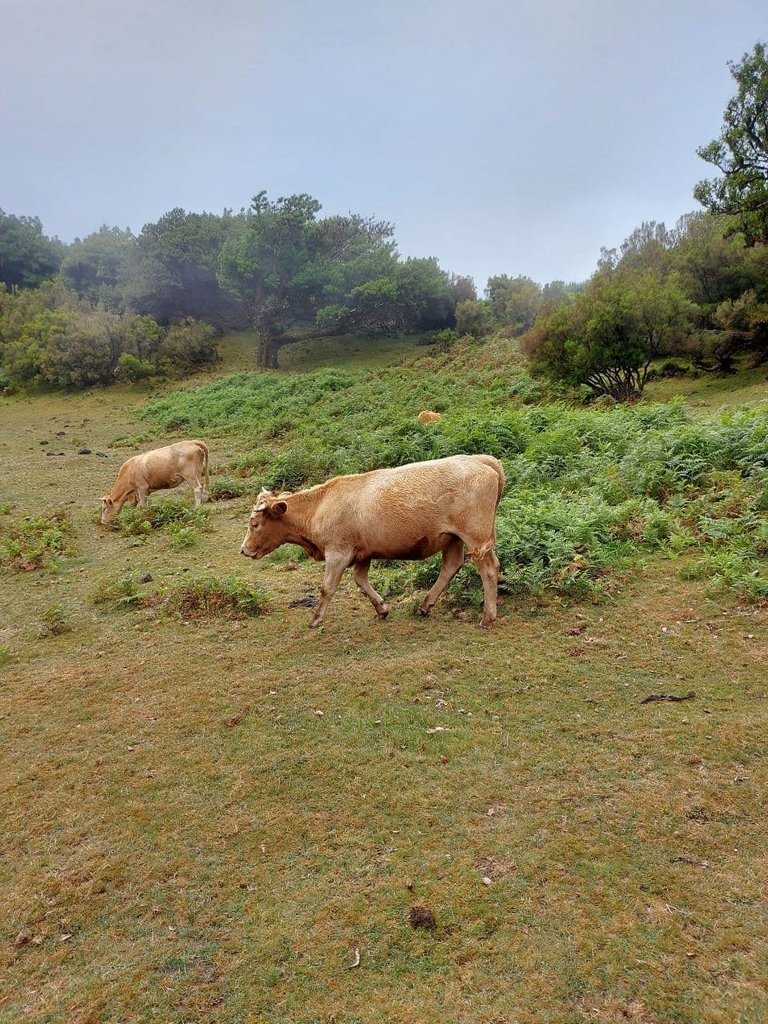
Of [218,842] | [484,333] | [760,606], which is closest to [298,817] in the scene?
[218,842]

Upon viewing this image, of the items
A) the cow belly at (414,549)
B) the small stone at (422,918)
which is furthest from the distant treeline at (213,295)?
the small stone at (422,918)

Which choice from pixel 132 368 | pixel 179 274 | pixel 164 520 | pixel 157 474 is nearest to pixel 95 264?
pixel 179 274

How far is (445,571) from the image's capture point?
24.7ft

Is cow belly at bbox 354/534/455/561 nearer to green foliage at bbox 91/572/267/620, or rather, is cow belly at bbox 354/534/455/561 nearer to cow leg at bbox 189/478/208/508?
green foliage at bbox 91/572/267/620

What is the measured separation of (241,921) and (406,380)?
27823 mm

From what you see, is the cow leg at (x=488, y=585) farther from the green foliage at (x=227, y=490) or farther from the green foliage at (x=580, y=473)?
the green foliage at (x=227, y=490)

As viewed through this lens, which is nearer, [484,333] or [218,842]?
[218,842]

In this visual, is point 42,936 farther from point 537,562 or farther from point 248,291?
point 248,291

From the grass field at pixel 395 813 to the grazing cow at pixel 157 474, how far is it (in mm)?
6528

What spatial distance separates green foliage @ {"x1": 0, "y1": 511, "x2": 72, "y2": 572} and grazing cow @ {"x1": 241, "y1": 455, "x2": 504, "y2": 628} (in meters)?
5.48

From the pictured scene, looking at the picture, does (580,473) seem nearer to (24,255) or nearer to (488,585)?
(488,585)

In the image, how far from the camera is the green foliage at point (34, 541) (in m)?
10.5

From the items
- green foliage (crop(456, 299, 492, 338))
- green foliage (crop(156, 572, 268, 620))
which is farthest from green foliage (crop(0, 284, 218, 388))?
green foliage (crop(156, 572, 268, 620))

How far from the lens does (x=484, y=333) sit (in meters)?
42.6
